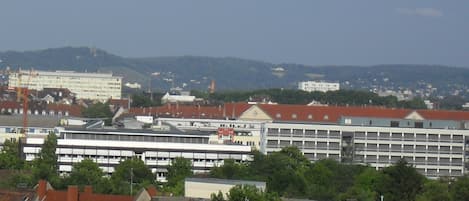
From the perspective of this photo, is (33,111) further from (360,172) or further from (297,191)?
(297,191)

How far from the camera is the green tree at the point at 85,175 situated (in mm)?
79312

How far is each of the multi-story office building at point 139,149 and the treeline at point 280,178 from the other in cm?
132

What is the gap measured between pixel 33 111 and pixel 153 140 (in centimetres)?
8233

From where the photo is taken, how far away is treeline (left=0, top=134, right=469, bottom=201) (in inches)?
2982

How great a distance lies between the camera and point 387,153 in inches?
5315

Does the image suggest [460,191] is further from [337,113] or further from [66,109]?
[66,109]

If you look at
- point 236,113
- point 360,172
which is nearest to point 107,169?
point 360,172

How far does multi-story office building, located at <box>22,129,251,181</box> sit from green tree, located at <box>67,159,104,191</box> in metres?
13.5

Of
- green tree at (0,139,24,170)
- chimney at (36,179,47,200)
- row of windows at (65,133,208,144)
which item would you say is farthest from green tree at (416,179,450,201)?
row of windows at (65,133,208,144)

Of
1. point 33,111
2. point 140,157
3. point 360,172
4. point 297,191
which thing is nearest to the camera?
point 297,191

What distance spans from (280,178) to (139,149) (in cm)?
2501

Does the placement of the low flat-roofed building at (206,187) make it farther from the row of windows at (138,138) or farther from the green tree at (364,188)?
the row of windows at (138,138)

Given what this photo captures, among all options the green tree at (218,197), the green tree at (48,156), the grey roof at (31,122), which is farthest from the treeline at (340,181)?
the grey roof at (31,122)

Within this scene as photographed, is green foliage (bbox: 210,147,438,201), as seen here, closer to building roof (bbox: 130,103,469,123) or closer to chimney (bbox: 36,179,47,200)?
chimney (bbox: 36,179,47,200)
